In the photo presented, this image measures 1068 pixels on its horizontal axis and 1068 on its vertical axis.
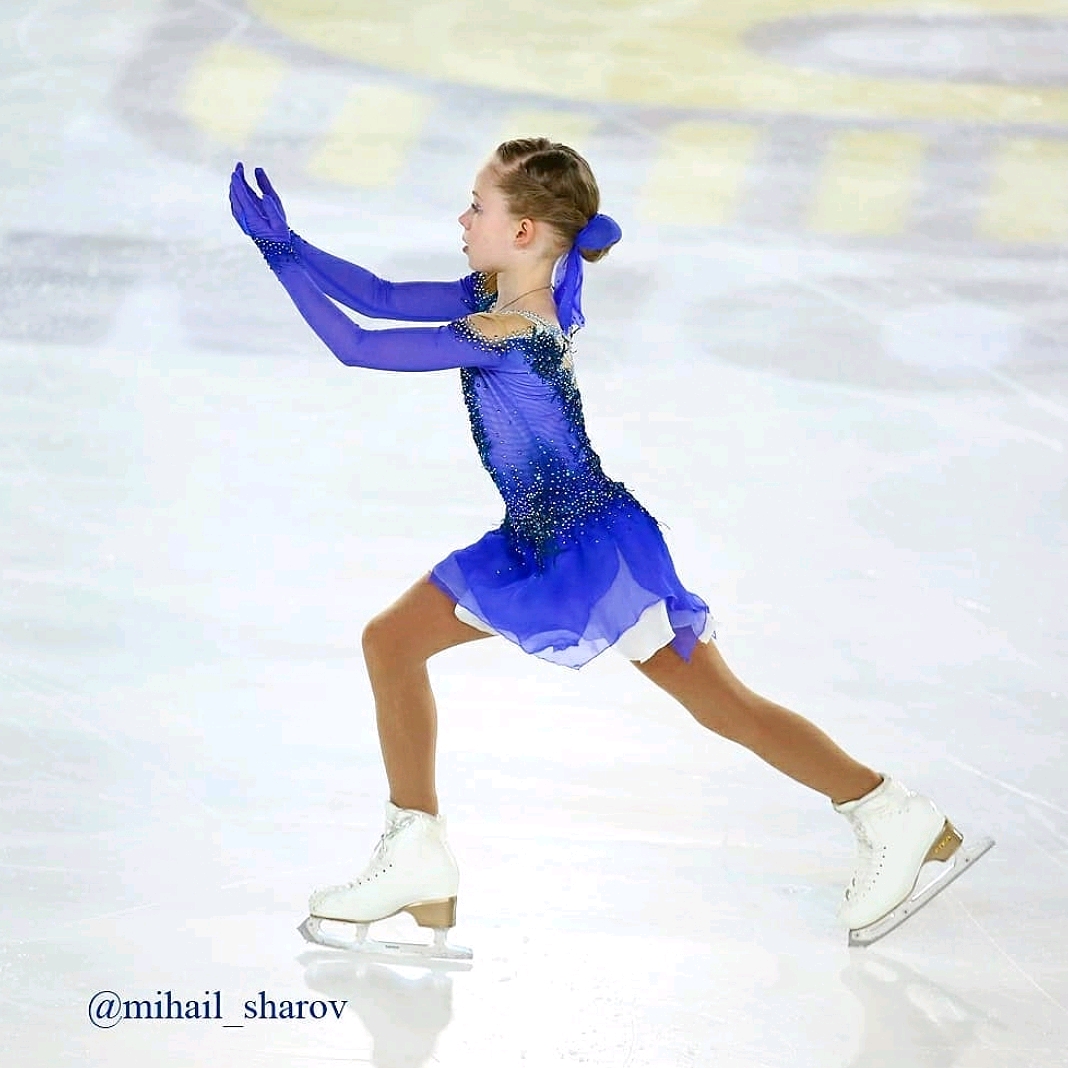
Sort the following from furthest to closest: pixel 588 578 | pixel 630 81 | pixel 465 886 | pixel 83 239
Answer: pixel 630 81, pixel 83 239, pixel 465 886, pixel 588 578

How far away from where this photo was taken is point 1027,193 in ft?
20.4

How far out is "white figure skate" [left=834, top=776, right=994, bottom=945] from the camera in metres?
2.87

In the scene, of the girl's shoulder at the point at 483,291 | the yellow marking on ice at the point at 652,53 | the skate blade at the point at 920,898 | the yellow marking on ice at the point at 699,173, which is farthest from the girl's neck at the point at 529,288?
the yellow marking on ice at the point at 652,53

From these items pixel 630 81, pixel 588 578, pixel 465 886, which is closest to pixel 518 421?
pixel 588 578

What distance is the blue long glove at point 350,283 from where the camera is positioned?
2689 mm

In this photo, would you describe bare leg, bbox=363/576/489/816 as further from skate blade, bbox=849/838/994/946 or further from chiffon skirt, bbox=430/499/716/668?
skate blade, bbox=849/838/994/946

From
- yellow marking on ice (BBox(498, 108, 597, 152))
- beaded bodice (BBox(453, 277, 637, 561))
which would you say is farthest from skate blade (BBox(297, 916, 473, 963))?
yellow marking on ice (BBox(498, 108, 597, 152))

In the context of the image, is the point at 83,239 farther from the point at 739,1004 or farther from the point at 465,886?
the point at 739,1004

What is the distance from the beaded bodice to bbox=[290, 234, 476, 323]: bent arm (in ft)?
0.70

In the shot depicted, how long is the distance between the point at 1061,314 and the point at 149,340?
247cm

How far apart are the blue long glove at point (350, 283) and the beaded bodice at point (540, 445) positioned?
22 centimetres

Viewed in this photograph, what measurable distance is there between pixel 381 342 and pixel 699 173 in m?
3.84

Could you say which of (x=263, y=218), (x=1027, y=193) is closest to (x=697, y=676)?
(x=263, y=218)

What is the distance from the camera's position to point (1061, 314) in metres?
5.46
